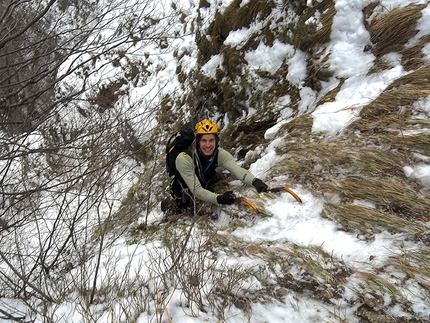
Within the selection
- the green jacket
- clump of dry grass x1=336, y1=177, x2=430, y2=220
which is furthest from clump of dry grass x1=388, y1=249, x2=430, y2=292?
the green jacket

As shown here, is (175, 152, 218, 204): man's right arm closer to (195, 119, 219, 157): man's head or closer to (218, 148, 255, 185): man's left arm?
(195, 119, 219, 157): man's head

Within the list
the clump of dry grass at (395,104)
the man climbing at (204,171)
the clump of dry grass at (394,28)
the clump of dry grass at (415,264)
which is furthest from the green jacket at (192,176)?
the clump of dry grass at (394,28)

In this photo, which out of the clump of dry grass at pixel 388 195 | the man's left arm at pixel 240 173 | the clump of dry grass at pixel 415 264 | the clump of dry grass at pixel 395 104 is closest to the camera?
the clump of dry grass at pixel 415 264

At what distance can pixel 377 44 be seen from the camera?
4191mm

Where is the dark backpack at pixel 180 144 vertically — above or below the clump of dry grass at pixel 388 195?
above

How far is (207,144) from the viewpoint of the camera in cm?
380

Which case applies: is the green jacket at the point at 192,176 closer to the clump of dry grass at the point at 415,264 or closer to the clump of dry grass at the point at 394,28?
the clump of dry grass at the point at 415,264

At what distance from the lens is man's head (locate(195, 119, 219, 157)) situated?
3.71 metres

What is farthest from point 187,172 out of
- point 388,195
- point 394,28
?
point 394,28

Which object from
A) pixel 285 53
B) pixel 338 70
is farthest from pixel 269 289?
pixel 285 53

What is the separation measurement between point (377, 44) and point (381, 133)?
1.62 m

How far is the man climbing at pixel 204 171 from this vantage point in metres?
3.53

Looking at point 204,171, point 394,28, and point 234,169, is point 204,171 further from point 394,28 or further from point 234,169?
point 394,28

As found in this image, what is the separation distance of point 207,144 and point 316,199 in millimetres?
1464
